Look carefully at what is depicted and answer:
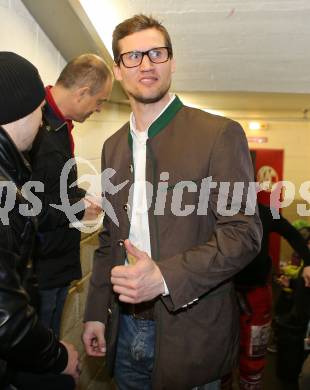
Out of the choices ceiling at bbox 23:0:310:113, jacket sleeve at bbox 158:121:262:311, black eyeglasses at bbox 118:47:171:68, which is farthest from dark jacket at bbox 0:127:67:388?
ceiling at bbox 23:0:310:113

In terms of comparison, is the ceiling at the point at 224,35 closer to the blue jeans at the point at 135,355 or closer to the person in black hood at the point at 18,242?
the person in black hood at the point at 18,242

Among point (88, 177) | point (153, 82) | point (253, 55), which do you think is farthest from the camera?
point (88, 177)

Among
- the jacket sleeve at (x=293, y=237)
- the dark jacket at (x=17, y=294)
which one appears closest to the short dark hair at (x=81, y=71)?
the dark jacket at (x=17, y=294)

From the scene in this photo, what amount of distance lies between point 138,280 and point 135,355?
47cm

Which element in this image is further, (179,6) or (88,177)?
(88,177)

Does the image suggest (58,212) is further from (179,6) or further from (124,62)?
(179,6)

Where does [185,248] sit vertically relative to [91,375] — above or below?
above

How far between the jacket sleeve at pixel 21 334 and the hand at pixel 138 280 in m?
0.24

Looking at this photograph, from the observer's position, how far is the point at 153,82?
1.28m

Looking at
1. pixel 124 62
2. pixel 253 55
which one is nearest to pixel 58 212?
pixel 124 62

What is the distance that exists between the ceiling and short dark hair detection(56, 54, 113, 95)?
2.7 inches

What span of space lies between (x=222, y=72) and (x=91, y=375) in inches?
75.3

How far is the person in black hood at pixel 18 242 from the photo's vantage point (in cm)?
97

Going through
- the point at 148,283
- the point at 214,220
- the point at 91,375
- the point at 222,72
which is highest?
the point at 222,72
